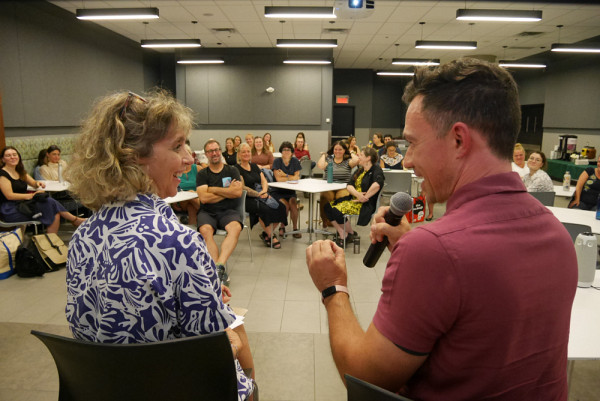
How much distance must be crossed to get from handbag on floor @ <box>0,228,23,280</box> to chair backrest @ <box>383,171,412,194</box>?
4880 mm

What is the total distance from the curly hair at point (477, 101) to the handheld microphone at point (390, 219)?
20.8 inches

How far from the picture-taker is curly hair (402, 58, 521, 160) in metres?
0.89

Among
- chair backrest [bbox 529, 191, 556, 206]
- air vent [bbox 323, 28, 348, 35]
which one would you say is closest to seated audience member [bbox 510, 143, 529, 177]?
chair backrest [bbox 529, 191, 556, 206]

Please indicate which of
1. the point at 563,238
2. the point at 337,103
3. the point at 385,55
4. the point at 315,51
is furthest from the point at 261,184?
the point at 337,103

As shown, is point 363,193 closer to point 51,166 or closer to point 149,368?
point 149,368

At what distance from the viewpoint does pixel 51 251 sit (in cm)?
461

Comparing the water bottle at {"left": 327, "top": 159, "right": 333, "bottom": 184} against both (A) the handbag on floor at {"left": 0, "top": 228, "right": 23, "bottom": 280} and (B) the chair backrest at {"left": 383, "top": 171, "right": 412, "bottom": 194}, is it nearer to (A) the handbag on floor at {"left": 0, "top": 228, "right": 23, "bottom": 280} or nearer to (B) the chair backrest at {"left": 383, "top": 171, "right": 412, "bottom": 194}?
(B) the chair backrest at {"left": 383, "top": 171, "right": 412, "bottom": 194}

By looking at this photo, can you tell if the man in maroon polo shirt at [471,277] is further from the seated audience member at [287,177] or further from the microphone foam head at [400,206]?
the seated audience member at [287,177]

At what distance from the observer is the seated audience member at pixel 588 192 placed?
520 cm

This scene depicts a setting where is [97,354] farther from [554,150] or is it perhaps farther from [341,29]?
[554,150]

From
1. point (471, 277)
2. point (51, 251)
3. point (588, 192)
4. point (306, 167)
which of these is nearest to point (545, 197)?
point (588, 192)

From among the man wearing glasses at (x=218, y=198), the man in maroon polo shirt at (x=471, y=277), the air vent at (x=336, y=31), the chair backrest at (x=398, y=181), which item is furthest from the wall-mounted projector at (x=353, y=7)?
the man in maroon polo shirt at (x=471, y=277)

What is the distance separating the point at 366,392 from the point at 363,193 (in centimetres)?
454

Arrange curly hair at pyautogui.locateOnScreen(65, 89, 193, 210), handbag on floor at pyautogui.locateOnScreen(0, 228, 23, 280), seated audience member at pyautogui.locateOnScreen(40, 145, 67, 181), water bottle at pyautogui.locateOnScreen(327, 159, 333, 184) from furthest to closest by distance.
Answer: seated audience member at pyautogui.locateOnScreen(40, 145, 67, 181) < water bottle at pyautogui.locateOnScreen(327, 159, 333, 184) < handbag on floor at pyautogui.locateOnScreen(0, 228, 23, 280) < curly hair at pyautogui.locateOnScreen(65, 89, 193, 210)
